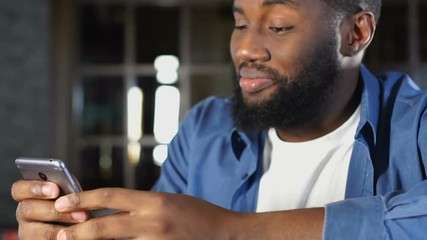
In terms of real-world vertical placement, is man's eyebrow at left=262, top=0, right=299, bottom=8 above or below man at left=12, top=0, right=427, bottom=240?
above

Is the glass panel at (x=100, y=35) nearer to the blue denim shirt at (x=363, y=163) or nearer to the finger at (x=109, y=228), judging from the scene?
the blue denim shirt at (x=363, y=163)

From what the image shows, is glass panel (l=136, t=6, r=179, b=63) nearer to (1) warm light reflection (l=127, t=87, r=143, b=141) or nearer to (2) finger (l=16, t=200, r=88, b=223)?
(1) warm light reflection (l=127, t=87, r=143, b=141)

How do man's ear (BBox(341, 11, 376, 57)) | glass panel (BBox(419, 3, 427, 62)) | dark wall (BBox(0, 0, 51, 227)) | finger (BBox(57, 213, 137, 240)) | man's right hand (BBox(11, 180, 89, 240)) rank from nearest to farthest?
1. finger (BBox(57, 213, 137, 240))
2. man's right hand (BBox(11, 180, 89, 240))
3. man's ear (BBox(341, 11, 376, 57))
4. dark wall (BBox(0, 0, 51, 227))
5. glass panel (BBox(419, 3, 427, 62))

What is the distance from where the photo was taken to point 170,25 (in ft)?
12.2

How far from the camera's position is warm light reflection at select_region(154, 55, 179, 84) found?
366cm

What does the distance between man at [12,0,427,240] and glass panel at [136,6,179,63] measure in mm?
2453

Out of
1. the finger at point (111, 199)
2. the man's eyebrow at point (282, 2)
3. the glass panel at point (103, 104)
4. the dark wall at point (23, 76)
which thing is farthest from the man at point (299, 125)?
the glass panel at point (103, 104)

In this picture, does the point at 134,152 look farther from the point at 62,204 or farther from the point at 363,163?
the point at 62,204

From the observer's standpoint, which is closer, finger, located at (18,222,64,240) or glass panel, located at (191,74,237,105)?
finger, located at (18,222,64,240)

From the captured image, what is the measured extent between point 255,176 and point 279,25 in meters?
0.26

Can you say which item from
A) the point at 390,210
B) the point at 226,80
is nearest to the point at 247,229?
the point at 390,210

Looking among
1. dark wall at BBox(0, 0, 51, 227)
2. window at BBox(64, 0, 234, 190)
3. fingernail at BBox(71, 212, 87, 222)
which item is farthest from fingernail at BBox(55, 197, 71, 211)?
window at BBox(64, 0, 234, 190)

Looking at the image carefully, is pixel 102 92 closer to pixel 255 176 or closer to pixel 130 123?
pixel 130 123

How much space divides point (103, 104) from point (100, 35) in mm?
386
